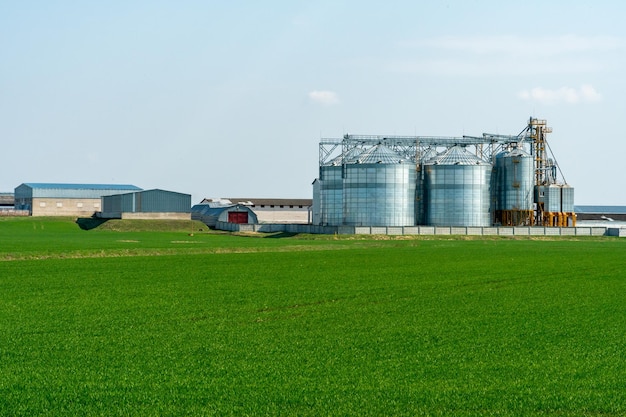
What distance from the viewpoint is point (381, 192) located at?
103500 millimetres

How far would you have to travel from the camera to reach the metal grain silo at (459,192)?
105m

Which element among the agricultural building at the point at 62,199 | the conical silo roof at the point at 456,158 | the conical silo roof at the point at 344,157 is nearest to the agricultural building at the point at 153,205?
the agricultural building at the point at 62,199

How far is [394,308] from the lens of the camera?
28141mm

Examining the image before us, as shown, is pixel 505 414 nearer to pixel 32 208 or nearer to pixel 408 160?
pixel 408 160

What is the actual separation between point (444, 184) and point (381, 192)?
7841 millimetres

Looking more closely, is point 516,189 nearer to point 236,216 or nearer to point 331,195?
point 331,195

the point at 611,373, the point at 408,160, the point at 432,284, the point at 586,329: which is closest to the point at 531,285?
the point at 432,284

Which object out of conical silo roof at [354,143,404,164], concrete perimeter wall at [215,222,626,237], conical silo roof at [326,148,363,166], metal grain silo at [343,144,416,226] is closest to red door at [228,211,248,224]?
conical silo roof at [326,148,363,166]

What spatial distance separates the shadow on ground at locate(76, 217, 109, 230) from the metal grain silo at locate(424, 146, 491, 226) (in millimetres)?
48979

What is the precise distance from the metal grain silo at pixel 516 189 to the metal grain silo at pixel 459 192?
3.92 metres

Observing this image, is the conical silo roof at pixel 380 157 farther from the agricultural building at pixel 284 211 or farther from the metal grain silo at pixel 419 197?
the agricultural building at pixel 284 211

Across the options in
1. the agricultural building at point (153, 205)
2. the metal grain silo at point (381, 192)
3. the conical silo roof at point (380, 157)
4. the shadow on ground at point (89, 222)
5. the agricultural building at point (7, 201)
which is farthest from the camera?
the agricultural building at point (7, 201)

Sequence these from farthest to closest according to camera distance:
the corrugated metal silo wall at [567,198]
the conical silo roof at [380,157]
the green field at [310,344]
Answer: the corrugated metal silo wall at [567,198] < the conical silo roof at [380,157] < the green field at [310,344]

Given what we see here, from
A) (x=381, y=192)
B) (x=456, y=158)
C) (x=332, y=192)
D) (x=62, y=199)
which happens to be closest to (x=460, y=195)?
(x=456, y=158)
